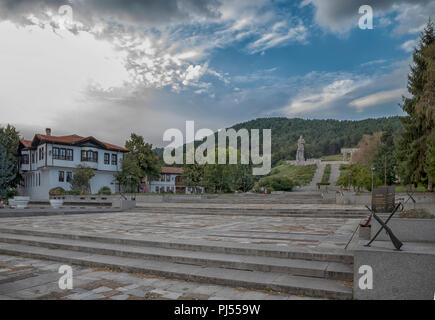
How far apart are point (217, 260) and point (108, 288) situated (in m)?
1.93

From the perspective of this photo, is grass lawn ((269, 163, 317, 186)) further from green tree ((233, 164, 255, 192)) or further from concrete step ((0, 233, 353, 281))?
concrete step ((0, 233, 353, 281))

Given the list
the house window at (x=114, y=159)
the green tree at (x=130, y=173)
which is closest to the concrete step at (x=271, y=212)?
the green tree at (x=130, y=173)

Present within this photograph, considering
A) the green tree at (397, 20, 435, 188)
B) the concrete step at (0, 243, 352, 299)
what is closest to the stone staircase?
the green tree at (397, 20, 435, 188)

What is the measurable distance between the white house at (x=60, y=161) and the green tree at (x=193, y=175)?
9652mm

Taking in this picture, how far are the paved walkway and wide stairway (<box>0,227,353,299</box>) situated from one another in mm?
175

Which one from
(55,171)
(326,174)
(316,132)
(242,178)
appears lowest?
(242,178)

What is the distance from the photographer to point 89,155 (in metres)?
41.4

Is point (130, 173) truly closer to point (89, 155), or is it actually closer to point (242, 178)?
point (89, 155)

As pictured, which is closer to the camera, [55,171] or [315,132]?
[55,171]

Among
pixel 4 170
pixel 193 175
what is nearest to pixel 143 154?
pixel 193 175

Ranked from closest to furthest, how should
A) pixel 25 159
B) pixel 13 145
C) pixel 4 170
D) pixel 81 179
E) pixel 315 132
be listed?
1. pixel 81 179
2. pixel 4 170
3. pixel 13 145
4. pixel 25 159
5. pixel 315 132

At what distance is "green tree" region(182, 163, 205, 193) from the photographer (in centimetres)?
4500

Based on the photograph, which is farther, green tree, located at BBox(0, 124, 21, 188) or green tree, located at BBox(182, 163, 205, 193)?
green tree, located at BBox(182, 163, 205, 193)

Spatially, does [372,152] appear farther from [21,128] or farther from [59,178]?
[21,128]
